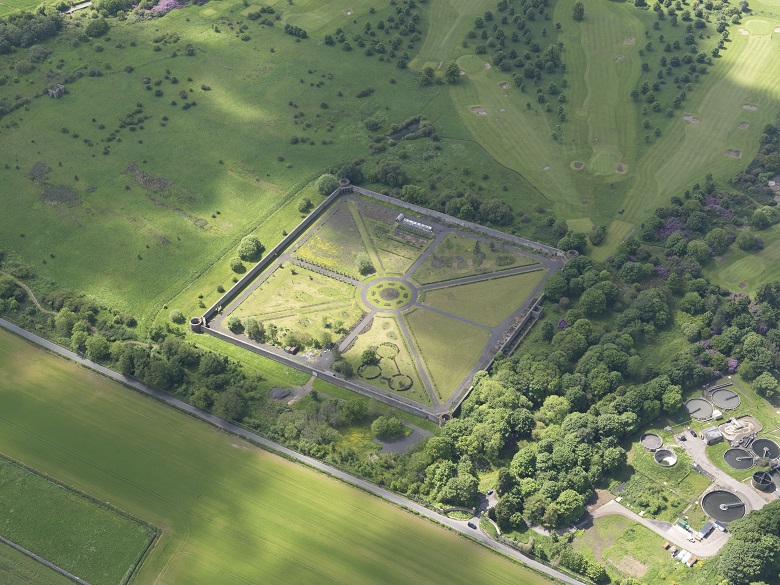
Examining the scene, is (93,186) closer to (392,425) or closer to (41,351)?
(41,351)

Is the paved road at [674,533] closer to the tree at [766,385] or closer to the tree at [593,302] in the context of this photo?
the tree at [766,385]

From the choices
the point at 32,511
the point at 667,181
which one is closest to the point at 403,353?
the point at 32,511

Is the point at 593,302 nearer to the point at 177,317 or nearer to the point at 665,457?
the point at 665,457

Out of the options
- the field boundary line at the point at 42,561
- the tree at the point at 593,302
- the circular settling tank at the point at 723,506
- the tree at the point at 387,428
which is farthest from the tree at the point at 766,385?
the field boundary line at the point at 42,561

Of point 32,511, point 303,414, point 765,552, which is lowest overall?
point 32,511

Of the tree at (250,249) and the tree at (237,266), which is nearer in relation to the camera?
the tree at (237,266)

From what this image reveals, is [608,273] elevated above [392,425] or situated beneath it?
elevated above
